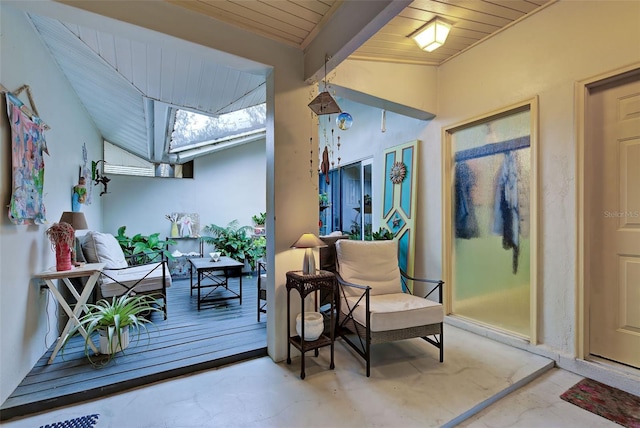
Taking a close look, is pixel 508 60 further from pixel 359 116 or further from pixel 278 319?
pixel 278 319

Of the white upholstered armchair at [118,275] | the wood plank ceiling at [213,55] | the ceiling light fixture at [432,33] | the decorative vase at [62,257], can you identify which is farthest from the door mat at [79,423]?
the ceiling light fixture at [432,33]

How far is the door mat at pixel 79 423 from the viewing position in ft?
5.55

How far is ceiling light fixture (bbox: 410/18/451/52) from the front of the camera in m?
2.50

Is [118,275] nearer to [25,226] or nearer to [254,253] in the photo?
[25,226]

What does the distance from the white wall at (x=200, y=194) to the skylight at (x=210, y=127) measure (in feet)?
2.53

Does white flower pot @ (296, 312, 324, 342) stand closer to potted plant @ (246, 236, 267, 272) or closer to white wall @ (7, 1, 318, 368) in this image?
white wall @ (7, 1, 318, 368)

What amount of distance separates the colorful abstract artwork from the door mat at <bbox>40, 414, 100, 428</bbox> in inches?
50.2

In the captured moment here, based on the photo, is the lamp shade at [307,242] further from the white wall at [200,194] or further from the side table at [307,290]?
the white wall at [200,194]

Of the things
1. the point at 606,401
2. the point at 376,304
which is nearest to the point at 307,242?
the point at 376,304

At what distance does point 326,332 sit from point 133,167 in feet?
17.4

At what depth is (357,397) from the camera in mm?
1981

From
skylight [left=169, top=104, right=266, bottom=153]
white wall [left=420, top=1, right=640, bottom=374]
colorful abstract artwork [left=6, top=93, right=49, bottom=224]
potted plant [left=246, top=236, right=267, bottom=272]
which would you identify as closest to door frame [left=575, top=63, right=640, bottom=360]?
white wall [left=420, top=1, right=640, bottom=374]

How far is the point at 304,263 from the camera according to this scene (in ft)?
8.09

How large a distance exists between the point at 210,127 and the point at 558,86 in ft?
14.7
